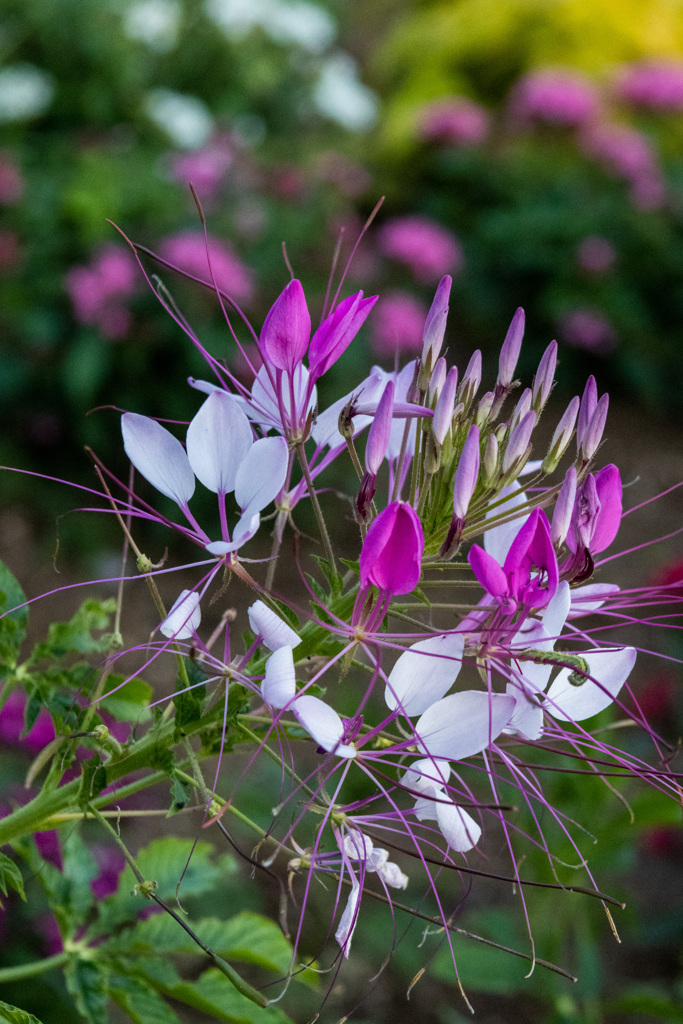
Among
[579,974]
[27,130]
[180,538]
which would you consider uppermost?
[27,130]

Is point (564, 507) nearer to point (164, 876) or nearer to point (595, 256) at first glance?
point (164, 876)

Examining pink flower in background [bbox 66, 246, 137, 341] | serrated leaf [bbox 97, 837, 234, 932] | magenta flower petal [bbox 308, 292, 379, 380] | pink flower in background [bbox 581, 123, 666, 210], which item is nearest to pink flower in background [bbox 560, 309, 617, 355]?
pink flower in background [bbox 581, 123, 666, 210]

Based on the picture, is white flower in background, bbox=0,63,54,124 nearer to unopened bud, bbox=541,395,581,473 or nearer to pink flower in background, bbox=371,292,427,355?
pink flower in background, bbox=371,292,427,355

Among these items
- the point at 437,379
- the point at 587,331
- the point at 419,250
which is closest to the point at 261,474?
the point at 437,379

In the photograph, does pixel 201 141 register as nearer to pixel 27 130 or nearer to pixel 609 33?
pixel 27 130

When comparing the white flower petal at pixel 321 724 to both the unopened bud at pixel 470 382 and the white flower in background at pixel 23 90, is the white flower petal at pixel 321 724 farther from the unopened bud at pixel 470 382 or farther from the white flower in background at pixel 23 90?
the white flower in background at pixel 23 90

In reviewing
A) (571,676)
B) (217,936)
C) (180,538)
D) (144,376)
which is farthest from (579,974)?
(144,376)
